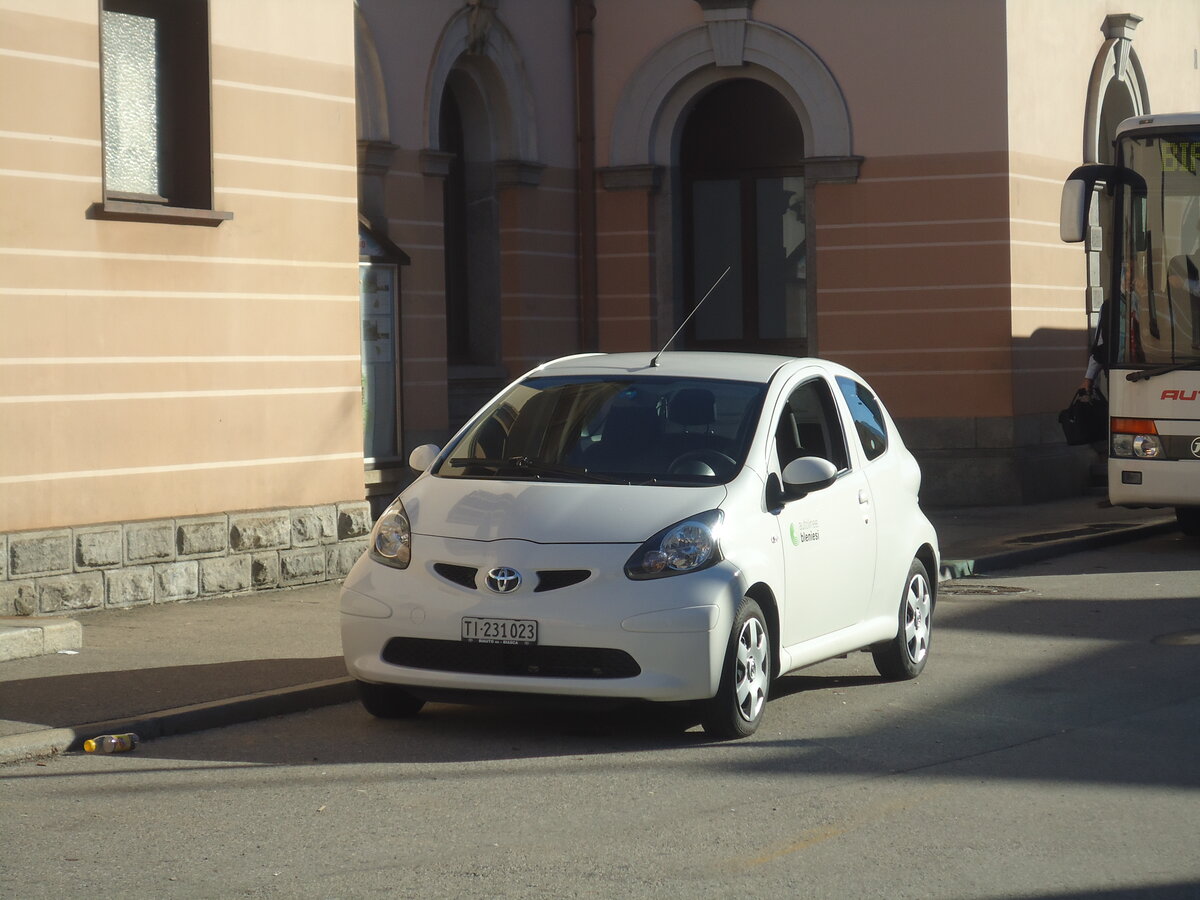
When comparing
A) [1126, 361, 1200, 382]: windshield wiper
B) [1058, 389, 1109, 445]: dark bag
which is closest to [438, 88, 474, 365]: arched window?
[1058, 389, 1109, 445]: dark bag

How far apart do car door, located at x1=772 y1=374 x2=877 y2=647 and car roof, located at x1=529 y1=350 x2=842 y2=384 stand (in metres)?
0.18

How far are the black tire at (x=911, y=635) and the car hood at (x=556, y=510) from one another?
1.97 meters

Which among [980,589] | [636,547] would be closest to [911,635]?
[636,547]

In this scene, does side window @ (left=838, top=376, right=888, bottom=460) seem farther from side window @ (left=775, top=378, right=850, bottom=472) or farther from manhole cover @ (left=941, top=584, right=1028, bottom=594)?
manhole cover @ (left=941, top=584, right=1028, bottom=594)

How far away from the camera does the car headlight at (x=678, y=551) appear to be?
25.6 ft

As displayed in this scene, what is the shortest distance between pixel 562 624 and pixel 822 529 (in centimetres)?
165

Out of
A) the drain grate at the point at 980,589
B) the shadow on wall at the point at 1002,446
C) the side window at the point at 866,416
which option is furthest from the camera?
the shadow on wall at the point at 1002,446

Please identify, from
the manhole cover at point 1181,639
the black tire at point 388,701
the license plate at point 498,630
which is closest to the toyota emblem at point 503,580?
the license plate at point 498,630

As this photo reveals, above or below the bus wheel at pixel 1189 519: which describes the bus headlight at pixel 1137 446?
above

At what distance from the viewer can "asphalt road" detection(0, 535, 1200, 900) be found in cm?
577

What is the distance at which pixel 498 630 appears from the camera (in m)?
7.83

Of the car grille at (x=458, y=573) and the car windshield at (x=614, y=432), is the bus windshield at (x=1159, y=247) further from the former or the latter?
the car grille at (x=458, y=573)

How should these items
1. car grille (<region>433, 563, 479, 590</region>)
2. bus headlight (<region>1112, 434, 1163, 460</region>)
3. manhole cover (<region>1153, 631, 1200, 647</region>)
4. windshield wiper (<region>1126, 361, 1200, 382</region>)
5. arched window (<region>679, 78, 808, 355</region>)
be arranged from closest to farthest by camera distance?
car grille (<region>433, 563, 479, 590</region>)
manhole cover (<region>1153, 631, 1200, 647</region>)
windshield wiper (<region>1126, 361, 1200, 382</region>)
bus headlight (<region>1112, 434, 1163, 460</region>)
arched window (<region>679, 78, 808, 355</region>)

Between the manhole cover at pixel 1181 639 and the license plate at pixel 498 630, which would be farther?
the manhole cover at pixel 1181 639
